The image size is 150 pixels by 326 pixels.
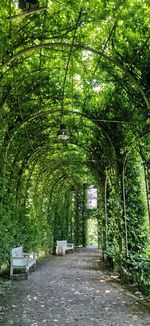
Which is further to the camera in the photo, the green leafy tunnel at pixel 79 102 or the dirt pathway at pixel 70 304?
the green leafy tunnel at pixel 79 102

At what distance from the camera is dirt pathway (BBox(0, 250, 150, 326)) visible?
450 cm

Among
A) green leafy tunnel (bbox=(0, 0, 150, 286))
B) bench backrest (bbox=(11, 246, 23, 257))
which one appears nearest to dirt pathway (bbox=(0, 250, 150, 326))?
bench backrest (bbox=(11, 246, 23, 257))

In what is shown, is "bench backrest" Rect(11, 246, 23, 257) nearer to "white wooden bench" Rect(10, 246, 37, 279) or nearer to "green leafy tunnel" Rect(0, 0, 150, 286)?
"white wooden bench" Rect(10, 246, 37, 279)

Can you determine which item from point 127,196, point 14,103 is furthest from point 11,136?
point 127,196

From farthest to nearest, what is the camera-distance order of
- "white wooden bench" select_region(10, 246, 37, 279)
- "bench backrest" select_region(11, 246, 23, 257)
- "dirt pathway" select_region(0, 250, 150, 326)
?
"bench backrest" select_region(11, 246, 23, 257) → "white wooden bench" select_region(10, 246, 37, 279) → "dirt pathway" select_region(0, 250, 150, 326)

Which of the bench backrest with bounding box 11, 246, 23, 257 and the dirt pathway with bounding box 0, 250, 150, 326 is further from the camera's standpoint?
the bench backrest with bounding box 11, 246, 23, 257

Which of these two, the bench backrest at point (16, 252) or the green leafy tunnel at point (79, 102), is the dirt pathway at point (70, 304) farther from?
the green leafy tunnel at point (79, 102)

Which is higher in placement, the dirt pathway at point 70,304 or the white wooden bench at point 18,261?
the white wooden bench at point 18,261

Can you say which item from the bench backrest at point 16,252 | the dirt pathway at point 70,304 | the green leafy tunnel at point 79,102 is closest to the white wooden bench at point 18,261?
the bench backrest at point 16,252

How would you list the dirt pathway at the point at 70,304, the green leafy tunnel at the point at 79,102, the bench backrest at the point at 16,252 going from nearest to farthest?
the dirt pathway at the point at 70,304 → the green leafy tunnel at the point at 79,102 → the bench backrest at the point at 16,252

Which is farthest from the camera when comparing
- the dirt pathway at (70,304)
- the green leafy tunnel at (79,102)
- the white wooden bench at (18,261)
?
the white wooden bench at (18,261)

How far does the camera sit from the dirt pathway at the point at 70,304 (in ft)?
14.8

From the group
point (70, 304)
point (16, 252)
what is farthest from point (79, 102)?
point (70, 304)

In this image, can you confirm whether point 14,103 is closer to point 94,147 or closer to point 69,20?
point 69,20
